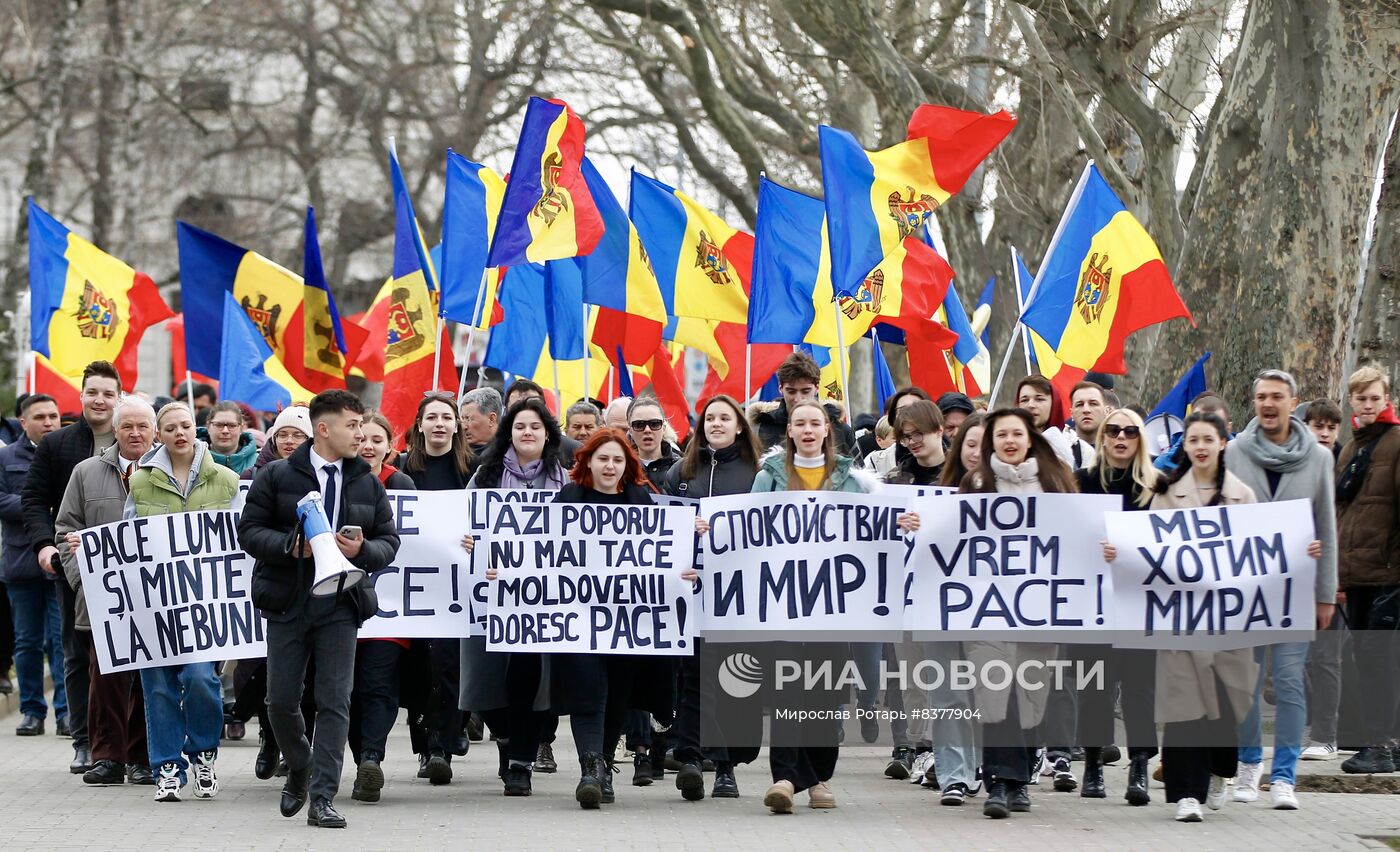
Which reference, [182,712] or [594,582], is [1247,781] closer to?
[594,582]

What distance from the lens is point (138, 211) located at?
36906 mm

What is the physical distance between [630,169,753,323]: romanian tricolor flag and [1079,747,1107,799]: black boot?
539 cm

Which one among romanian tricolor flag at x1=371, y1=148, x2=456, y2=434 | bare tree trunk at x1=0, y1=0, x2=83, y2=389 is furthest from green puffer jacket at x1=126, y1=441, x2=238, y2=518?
bare tree trunk at x1=0, y1=0, x2=83, y2=389

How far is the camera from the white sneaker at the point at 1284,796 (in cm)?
Answer: 914

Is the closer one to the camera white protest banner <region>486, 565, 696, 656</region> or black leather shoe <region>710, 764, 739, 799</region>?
white protest banner <region>486, 565, 696, 656</region>

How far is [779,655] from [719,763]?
0.67m

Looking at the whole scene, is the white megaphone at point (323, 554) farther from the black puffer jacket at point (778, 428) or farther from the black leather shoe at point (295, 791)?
the black puffer jacket at point (778, 428)

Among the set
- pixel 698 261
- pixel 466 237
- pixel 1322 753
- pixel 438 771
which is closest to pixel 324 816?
pixel 438 771

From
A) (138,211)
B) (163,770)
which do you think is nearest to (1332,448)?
(163,770)

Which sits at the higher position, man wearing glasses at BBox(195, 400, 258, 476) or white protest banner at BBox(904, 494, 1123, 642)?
man wearing glasses at BBox(195, 400, 258, 476)

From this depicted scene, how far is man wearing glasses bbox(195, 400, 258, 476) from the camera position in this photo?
36.1 feet

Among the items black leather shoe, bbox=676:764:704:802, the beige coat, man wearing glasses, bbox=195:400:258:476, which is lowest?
black leather shoe, bbox=676:764:704:802

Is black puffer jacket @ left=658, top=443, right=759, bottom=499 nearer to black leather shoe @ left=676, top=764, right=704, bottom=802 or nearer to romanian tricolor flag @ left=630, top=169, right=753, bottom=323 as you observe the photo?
black leather shoe @ left=676, top=764, right=704, bottom=802

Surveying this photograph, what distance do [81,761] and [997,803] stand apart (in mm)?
4566
